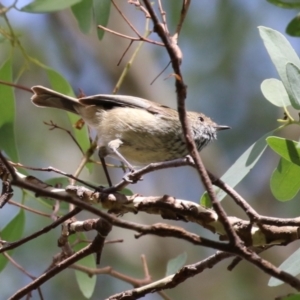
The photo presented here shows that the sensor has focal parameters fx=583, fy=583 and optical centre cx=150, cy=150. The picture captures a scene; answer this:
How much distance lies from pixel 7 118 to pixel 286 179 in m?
0.87

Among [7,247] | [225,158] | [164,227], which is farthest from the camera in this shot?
[225,158]

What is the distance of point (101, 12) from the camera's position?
1.58 metres

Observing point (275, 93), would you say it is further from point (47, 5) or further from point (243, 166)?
point (47, 5)

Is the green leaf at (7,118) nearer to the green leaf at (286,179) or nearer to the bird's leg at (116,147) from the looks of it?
the bird's leg at (116,147)

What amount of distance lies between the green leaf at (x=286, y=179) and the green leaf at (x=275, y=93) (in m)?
0.15

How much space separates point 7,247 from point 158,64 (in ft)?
11.6

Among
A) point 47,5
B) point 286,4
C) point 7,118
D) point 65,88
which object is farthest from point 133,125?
point 286,4

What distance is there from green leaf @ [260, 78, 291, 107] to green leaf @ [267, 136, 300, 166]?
20 cm

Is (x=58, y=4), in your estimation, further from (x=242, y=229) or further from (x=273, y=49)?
(x=242, y=229)

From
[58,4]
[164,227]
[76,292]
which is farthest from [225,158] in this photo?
[164,227]

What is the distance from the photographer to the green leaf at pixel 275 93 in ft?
4.55

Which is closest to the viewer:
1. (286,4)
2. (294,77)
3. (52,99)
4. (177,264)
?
(294,77)

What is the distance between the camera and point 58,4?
5.19 feet

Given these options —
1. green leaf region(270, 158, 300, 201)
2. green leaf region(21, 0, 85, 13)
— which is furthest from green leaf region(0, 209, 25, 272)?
green leaf region(270, 158, 300, 201)
